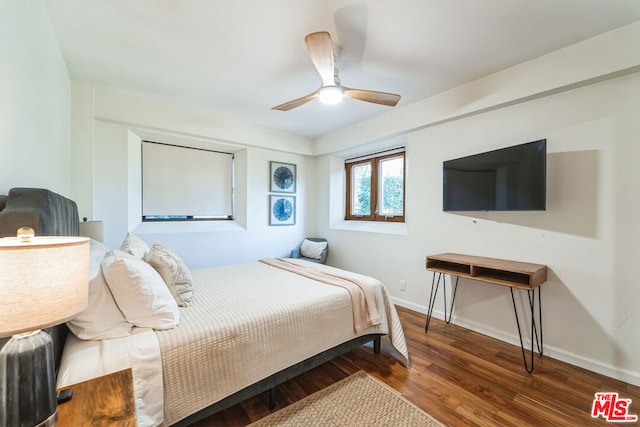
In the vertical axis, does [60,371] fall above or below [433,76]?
below

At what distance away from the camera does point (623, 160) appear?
1878 mm

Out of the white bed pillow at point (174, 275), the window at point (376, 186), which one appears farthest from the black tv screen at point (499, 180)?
the white bed pillow at point (174, 275)

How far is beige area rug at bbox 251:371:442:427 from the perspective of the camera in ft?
4.96

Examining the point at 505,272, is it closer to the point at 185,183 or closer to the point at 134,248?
the point at 134,248

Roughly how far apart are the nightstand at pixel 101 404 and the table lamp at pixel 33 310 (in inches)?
2.3

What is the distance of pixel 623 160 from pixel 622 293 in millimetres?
950

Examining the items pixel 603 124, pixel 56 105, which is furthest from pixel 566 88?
pixel 56 105

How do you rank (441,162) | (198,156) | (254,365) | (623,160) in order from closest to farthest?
(254,365)
(623,160)
(441,162)
(198,156)

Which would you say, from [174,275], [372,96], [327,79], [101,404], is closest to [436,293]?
[372,96]

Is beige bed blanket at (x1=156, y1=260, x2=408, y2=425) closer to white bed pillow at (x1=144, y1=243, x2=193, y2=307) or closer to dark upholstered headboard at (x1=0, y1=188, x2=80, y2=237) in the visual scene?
white bed pillow at (x1=144, y1=243, x2=193, y2=307)

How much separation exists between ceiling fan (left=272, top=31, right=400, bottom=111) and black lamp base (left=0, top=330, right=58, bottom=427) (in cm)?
181

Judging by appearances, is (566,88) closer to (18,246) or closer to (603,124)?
(603,124)

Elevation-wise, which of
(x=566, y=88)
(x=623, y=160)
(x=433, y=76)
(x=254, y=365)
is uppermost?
(x=433, y=76)

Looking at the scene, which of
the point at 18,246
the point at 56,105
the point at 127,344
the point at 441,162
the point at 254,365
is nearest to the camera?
the point at 18,246
